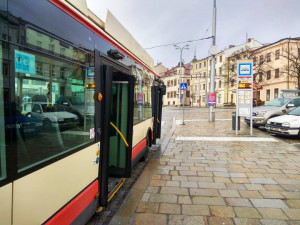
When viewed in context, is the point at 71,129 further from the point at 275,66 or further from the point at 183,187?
the point at 275,66

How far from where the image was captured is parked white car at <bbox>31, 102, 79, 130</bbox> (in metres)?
1.99

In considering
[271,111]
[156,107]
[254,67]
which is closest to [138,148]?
[156,107]

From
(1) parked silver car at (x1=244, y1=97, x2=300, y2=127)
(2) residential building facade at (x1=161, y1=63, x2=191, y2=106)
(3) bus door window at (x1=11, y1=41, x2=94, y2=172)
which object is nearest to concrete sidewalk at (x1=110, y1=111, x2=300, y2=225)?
(3) bus door window at (x1=11, y1=41, x2=94, y2=172)

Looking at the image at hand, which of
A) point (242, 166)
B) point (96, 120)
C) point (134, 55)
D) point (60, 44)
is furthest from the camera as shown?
point (242, 166)

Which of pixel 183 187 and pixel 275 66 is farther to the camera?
pixel 275 66

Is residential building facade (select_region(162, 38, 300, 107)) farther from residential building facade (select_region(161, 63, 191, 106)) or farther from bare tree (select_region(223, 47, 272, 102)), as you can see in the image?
residential building facade (select_region(161, 63, 191, 106))

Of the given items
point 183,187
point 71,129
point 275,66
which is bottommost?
point 183,187

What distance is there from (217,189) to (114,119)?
2343 mm

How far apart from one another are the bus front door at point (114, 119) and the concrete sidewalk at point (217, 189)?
1.70 feet

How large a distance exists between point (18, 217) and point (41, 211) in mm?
262

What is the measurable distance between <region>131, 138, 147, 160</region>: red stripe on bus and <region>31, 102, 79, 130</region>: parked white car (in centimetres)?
255

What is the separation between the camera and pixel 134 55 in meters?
5.19

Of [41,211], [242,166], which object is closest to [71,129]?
[41,211]

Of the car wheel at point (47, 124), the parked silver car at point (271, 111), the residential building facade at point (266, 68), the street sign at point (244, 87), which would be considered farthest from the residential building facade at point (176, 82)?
the car wheel at point (47, 124)
